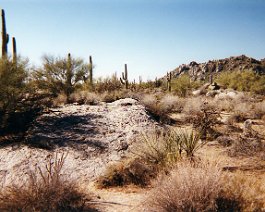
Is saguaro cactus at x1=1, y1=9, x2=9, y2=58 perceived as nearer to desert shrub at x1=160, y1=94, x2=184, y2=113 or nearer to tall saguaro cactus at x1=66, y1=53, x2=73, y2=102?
tall saguaro cactus at x1=66, y1=53, x2=73, y2=102

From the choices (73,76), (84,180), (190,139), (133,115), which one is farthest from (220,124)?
(73,76)

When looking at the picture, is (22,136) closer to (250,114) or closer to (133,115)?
(133,115)

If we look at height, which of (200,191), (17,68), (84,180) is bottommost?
(84,180)

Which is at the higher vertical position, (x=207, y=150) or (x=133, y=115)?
(x=133, y=115)

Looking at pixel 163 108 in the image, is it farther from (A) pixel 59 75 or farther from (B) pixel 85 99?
(A) pixel 59 75

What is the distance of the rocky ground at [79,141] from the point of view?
7.67 meters

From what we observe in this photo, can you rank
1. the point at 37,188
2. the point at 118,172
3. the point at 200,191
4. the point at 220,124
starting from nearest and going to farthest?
the point at 200,191, the point at 37,188, the point at 118,172, the point at 220,124

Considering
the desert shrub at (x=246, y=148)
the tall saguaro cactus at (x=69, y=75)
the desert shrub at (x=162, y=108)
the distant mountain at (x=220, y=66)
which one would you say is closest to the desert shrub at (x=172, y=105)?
the desert shrub at (x=162, y=108)

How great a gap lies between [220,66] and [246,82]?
46.0 metres

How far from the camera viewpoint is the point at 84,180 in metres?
7.14

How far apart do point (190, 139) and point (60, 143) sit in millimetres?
3941

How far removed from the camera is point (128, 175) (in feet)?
22.3

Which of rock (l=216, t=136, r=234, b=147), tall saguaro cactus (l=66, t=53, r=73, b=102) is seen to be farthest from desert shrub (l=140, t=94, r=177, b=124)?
tall saguaro cactus (l=66, t=53, r=73, b=102)

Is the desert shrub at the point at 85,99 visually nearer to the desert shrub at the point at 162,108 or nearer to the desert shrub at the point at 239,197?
the desert shrub at the point at 162,108
